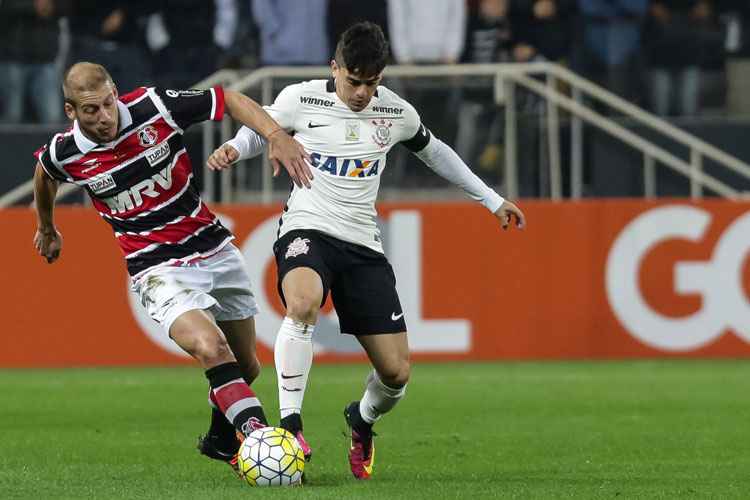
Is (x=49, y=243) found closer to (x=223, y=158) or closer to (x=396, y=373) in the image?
(x=223, y=158)

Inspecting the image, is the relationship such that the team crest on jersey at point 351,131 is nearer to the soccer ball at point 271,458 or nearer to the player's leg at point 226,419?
the player's leg at point 226,419

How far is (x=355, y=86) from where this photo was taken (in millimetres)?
7660

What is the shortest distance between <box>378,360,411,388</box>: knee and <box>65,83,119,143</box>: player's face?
5.47ft

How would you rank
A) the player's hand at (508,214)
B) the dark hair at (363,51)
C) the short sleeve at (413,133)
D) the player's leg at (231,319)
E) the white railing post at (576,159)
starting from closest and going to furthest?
the dark hair at (363,51)
the player's leg at (231,319)
the short sleeve at (413,133)
the player's hand at (508,214)
the white railing post at (576,159)

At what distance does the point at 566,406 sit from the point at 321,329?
374cm

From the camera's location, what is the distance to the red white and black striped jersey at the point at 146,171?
7.53 metres

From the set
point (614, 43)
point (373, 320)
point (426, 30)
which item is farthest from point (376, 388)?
point (614, 43)

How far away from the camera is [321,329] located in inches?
580

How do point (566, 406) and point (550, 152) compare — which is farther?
point (550, 152)

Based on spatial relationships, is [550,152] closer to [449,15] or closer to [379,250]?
[449,15]

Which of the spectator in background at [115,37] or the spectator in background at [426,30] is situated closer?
the spectator in background at [426,30]

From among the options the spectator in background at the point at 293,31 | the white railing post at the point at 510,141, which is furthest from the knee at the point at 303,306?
the spectator in background at the point at 293,31

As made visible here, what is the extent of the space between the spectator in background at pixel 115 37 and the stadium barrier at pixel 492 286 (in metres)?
1.95

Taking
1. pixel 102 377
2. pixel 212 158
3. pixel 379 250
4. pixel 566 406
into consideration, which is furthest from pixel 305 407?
pixel 212 158
